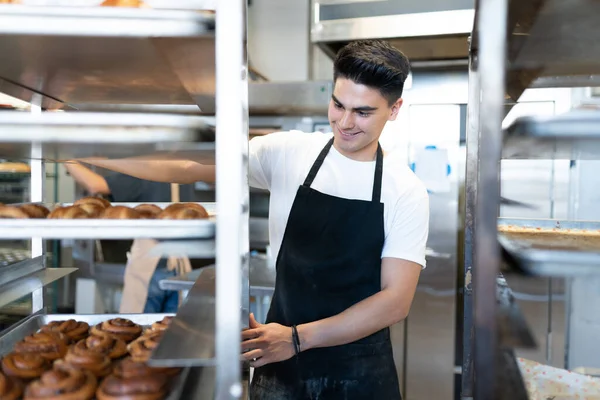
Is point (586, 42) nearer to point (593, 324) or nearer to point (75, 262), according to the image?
point (593, 324)

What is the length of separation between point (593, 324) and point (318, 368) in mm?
2046

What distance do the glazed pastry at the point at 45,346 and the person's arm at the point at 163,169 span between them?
46 cm

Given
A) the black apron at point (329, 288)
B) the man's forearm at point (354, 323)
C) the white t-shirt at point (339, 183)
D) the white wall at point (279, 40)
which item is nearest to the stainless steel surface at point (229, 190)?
the man's forearm at point (354, 323)

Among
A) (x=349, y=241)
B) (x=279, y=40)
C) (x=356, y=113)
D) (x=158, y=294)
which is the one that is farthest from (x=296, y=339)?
(x=279, y=40)

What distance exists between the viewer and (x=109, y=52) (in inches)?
43.2

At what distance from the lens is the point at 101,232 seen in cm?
90

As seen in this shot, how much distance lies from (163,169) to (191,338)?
65 centimetres

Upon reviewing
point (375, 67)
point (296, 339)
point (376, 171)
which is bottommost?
point (296, 339)

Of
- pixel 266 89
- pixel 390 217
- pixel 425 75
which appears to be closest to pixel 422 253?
pixel 390 217

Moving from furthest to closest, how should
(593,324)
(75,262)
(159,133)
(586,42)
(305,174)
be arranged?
(75,262) → (593,324) → (305,174) → (586,42) → (159,133)

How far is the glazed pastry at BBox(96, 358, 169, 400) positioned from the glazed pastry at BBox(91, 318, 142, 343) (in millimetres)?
259

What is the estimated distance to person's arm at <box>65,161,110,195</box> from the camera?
321cm

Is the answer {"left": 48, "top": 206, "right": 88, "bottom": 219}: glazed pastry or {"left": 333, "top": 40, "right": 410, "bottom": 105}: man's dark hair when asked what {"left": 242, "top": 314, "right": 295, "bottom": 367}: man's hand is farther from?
{"left": 333, "top": 40, "right": 410, "bottom": 105}: man's dark hair

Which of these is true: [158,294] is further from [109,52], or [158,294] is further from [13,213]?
[109,52]
